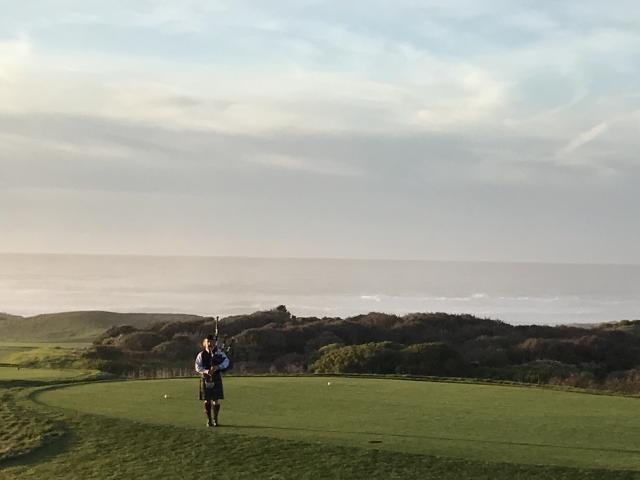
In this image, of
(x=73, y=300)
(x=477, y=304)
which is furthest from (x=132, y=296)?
(x=477, y=304)

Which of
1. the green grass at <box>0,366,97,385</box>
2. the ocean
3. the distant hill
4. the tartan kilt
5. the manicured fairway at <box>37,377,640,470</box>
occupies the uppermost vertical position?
the ocean

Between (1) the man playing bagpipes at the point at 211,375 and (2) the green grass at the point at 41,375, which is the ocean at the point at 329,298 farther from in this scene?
(1) the man playing bagpipes at the point at 211,375

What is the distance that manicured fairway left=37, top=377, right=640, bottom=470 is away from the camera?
10.9 meters

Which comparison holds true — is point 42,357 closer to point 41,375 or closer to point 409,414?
point 41,375

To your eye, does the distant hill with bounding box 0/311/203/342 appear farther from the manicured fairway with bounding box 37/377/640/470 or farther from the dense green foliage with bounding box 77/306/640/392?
the manicured fairway with bounding box 37/377/640/470

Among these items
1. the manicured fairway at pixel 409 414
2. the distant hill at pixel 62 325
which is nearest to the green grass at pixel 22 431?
the manicured fairway at pixel 409 414

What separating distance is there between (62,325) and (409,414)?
46258 mm

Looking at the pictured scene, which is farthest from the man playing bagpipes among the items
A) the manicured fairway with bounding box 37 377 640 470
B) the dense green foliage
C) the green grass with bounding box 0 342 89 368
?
the green grass with bounding box 0 342 89 368

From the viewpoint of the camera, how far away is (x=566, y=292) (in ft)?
385

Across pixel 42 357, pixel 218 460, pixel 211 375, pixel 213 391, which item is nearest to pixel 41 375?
pixel 211 375

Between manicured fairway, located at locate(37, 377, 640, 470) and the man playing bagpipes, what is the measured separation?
35 centimetres

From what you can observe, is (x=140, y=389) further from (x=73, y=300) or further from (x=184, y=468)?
(x=73, y=300)

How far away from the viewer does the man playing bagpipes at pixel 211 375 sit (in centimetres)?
1284

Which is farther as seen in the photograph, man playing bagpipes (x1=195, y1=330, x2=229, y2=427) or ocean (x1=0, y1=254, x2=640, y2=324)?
ocean (x1=0, y1=254, x2=640, y2=324)
